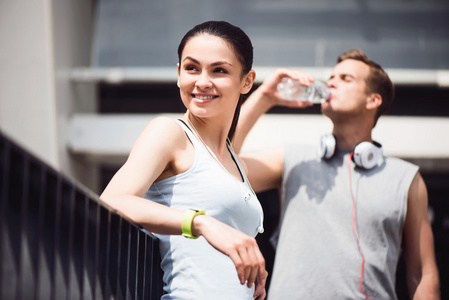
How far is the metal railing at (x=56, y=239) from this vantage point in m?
0.80

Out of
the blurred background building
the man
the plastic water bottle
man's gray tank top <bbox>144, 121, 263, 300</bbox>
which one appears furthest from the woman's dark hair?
the blurred background building

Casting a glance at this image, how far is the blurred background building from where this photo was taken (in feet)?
16.2

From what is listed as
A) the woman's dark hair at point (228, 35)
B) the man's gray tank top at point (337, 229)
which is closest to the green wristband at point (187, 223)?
the woman's dark hair at point (228, 35)

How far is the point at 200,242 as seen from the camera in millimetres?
1470

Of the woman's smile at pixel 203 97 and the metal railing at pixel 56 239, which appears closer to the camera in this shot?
the metal railing at pixel 56 239

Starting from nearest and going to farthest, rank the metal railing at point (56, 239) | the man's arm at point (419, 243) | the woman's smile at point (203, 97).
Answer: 1. the metal railing at point (56, 239)
2. the woman's smile at point (203, 97)
3. the man's arm at point (419, 243)

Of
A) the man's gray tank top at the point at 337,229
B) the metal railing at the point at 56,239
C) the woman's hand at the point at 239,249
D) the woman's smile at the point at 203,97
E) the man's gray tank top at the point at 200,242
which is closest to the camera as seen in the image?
the metal railing at the point at 56,239

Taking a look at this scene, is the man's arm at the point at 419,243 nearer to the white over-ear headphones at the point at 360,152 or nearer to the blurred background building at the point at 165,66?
the white over-ear headphones at the point at 360,152

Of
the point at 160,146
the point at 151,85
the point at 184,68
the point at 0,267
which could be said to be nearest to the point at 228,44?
the point at 184,68

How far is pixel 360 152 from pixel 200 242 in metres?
1.20

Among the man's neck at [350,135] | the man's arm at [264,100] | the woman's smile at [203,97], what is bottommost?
the woman's smile at [203,97]

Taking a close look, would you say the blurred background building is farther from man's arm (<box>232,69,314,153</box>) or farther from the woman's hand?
the woman's hand

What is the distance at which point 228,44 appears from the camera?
5.19 feet

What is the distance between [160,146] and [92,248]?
1.34 feet
